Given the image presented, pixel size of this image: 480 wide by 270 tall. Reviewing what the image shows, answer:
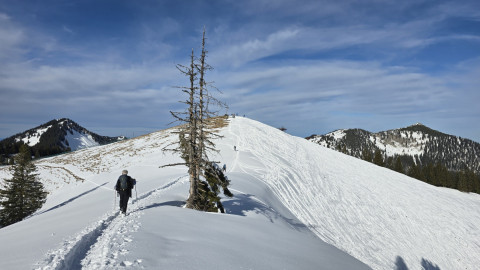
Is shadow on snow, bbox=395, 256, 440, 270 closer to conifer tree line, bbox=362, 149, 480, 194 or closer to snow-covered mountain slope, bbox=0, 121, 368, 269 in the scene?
snow-covered mountain slope, bbox=0, 121, 368, 269

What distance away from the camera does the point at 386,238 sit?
23.6 meters

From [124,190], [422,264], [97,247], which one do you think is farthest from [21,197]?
[422,264]

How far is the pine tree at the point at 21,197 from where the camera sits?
86.5 feet

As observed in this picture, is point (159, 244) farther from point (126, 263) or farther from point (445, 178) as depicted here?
point (445, 178)

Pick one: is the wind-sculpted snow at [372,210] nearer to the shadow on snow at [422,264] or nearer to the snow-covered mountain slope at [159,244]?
the shadow on snow at [422,264]

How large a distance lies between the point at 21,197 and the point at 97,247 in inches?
1153

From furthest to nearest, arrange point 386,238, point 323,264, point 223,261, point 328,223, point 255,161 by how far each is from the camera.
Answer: point 255,161, point 386,238, point 328,223, point 323,264, point 223,261

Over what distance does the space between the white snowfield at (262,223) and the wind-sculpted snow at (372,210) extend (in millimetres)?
161

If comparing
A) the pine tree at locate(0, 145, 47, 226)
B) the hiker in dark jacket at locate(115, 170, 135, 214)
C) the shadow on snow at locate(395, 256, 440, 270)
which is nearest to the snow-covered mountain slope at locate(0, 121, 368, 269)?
the hiker in dark jacket at locate(115, 170, 135, 214)

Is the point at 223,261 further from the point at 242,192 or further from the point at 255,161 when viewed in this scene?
the point at 255,161

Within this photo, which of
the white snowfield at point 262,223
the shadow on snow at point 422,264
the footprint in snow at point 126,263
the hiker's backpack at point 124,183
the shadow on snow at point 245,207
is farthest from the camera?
the shadow on snow at point 422,264

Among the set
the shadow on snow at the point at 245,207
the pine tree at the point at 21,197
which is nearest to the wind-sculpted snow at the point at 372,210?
the shadow on snow at the point at 245,207

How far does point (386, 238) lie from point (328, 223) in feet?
22.2

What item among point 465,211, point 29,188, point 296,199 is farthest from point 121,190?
point 465,211
